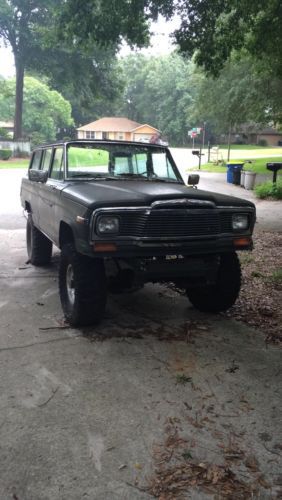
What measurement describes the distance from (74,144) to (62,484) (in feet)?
13.1

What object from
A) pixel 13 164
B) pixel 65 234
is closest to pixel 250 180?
pixel 65 234

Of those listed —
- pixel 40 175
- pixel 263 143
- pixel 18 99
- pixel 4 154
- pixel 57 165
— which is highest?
pixel 18 99

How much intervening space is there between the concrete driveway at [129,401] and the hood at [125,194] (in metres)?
1.27

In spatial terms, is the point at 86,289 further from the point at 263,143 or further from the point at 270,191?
the point at 263,143

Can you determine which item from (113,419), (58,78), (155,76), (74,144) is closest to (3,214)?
(74,144)

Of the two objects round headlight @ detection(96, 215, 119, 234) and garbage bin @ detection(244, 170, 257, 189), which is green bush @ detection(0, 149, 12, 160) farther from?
round headlight @ detection(96, 215, 119, 234)

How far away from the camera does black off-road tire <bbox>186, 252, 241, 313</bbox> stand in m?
4.91

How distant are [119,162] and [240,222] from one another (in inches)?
69.4

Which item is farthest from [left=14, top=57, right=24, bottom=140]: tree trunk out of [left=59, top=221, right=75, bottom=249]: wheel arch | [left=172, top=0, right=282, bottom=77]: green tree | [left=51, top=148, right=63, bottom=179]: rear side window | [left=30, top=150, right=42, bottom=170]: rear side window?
[left=59, top=221, right=75, bottom=249]: wheel arch

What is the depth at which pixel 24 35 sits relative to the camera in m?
39.0

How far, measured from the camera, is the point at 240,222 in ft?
15.0

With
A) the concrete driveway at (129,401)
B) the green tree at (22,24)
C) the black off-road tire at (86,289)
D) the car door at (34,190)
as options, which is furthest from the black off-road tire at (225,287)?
the green tree at (22,24)

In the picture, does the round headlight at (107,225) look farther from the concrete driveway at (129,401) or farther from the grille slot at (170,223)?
the concrete driveway at (129,401)

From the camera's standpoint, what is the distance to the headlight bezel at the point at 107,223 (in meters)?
3.99
